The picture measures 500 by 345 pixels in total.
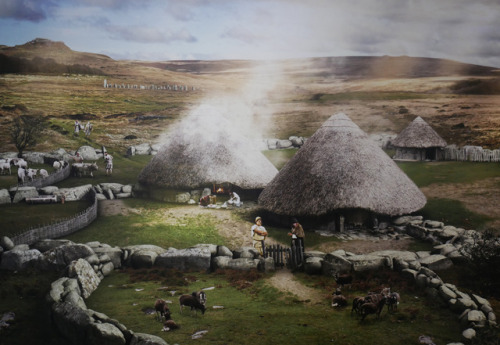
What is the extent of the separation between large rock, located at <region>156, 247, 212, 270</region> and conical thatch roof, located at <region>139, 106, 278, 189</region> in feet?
25.4

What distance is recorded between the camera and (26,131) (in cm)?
2186

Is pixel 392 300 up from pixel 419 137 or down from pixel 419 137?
down

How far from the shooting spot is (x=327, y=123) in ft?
59.1

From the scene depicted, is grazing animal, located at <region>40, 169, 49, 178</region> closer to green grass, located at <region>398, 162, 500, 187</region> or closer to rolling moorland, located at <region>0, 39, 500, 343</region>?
rolling moorland, located at <region>0, 39, 500, 343</region>

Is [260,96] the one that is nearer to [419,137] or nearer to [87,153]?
[419,137]

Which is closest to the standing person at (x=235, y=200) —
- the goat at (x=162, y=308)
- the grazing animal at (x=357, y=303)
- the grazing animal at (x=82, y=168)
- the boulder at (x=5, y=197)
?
the boulder at (x=5, y=197)

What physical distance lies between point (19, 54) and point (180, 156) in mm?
9262

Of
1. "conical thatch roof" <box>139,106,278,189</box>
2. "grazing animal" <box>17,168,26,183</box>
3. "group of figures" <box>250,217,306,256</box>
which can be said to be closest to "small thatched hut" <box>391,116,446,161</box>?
"conical thatch roof" <box>139,106,278,189</box>

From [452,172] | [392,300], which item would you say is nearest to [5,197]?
[392,300]

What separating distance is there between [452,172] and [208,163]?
39.5ft

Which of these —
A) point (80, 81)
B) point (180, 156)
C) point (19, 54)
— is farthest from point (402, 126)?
point (19, 54)

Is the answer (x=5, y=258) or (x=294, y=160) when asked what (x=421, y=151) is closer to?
(x=294, y=160)

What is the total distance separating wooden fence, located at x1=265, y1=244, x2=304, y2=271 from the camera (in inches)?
476

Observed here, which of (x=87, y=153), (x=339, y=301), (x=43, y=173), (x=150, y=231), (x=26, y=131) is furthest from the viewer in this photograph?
(x=87, y=153)
